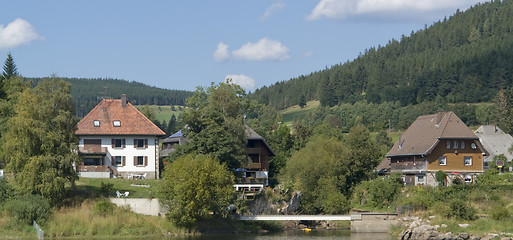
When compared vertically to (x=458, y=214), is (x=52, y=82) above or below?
above

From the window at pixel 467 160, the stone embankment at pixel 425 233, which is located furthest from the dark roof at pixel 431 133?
the stone embankment at pixel 425 233

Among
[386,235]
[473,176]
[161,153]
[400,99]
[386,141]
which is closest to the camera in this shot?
[386,235]

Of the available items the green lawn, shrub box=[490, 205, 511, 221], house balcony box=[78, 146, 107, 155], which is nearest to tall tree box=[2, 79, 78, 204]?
the green lawn

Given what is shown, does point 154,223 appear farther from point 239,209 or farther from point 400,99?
point 400,99

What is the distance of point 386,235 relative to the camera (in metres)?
60.1

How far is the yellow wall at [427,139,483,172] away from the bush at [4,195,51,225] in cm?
3731

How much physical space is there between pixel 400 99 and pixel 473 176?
11860 centimetres

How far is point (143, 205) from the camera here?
59781mm

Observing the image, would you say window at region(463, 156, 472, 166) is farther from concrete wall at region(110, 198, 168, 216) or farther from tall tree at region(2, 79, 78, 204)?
tall tree at region(2, 79, 78, 204)

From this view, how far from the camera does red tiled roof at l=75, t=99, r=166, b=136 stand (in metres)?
75.4

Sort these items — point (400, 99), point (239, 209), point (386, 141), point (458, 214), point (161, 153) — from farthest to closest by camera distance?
1. point (400, 99)
2. point (386, 141)
3. point (161, 153)
4. point (239, 209)
5. point (458, 214)

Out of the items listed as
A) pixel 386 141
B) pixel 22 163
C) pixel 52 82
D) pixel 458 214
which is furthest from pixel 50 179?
pixel 386 141

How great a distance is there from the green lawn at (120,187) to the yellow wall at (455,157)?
2751cm

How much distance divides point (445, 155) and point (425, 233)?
18.1 m
